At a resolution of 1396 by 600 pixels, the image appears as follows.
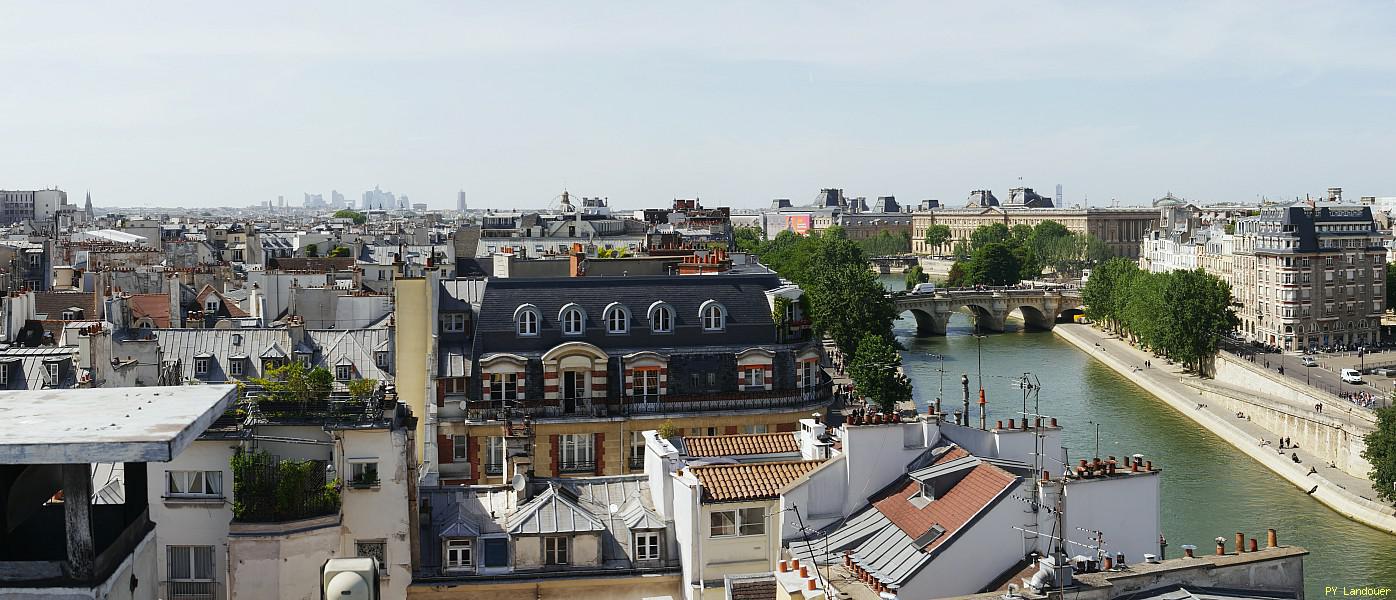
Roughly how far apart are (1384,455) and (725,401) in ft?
60.5

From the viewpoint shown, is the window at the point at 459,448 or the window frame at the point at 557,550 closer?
the window frame at the point at 557,550

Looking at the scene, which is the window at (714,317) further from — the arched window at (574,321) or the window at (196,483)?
the window at (196,483)

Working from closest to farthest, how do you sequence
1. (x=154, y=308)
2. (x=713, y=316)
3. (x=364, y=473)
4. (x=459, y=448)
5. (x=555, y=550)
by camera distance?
(x=364, y=473), (x=555, y=550), (x=459, y=448), (x=713, y=316), (x=154, y=308)

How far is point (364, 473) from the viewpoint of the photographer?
1464 centimetres

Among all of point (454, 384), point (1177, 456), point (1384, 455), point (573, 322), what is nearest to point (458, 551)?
point (454, 384)

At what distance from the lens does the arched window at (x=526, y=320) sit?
2580 centimetres

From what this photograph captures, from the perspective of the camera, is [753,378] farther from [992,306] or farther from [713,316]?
[992,306]

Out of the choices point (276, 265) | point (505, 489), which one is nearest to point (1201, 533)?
point (505, 489)

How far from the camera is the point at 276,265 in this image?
208ft

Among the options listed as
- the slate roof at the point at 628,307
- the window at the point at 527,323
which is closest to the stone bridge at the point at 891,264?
the slate roof at the point at 628,307

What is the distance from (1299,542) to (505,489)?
75.4 ft

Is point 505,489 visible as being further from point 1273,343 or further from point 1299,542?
point 1273,343

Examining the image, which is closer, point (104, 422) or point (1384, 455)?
point (104, 422)

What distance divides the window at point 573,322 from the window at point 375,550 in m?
11.4
